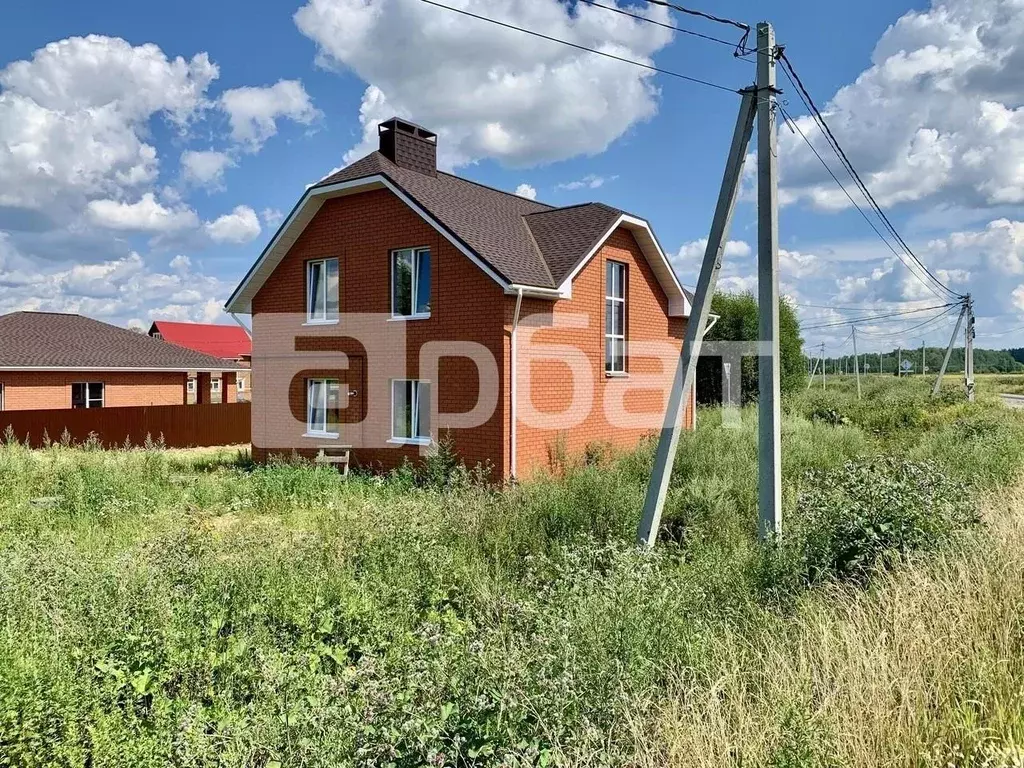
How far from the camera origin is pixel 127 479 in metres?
11.4

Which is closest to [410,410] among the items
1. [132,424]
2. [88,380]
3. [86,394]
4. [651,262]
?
[651,262]

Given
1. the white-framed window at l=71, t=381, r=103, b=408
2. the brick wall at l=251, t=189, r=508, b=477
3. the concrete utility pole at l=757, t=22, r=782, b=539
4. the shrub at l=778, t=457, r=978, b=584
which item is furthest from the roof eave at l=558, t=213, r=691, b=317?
the white-framed window at l=71, t=381, r=103, b=408

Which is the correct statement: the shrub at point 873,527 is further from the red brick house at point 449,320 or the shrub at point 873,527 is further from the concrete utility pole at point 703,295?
the red brick house at point 449,320

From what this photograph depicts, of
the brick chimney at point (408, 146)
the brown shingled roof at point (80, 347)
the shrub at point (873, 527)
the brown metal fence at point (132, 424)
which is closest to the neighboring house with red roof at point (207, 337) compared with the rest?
the brown shingled roof at point (80, 347)

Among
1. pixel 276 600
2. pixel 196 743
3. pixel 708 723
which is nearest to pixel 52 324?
pixel 276 600

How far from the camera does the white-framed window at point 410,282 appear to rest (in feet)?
44.3

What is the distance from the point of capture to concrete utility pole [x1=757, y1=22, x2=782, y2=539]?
267 inches

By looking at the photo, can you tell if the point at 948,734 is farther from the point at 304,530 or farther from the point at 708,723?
the point at 304,530

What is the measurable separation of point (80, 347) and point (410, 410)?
20.4m

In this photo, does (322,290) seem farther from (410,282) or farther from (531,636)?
(531,636)

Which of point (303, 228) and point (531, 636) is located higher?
point (303, 228)

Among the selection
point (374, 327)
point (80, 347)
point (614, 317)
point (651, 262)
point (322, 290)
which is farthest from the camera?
point (80, 347)

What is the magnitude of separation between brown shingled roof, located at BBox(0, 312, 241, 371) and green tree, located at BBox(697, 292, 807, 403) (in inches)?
889

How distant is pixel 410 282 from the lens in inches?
540
